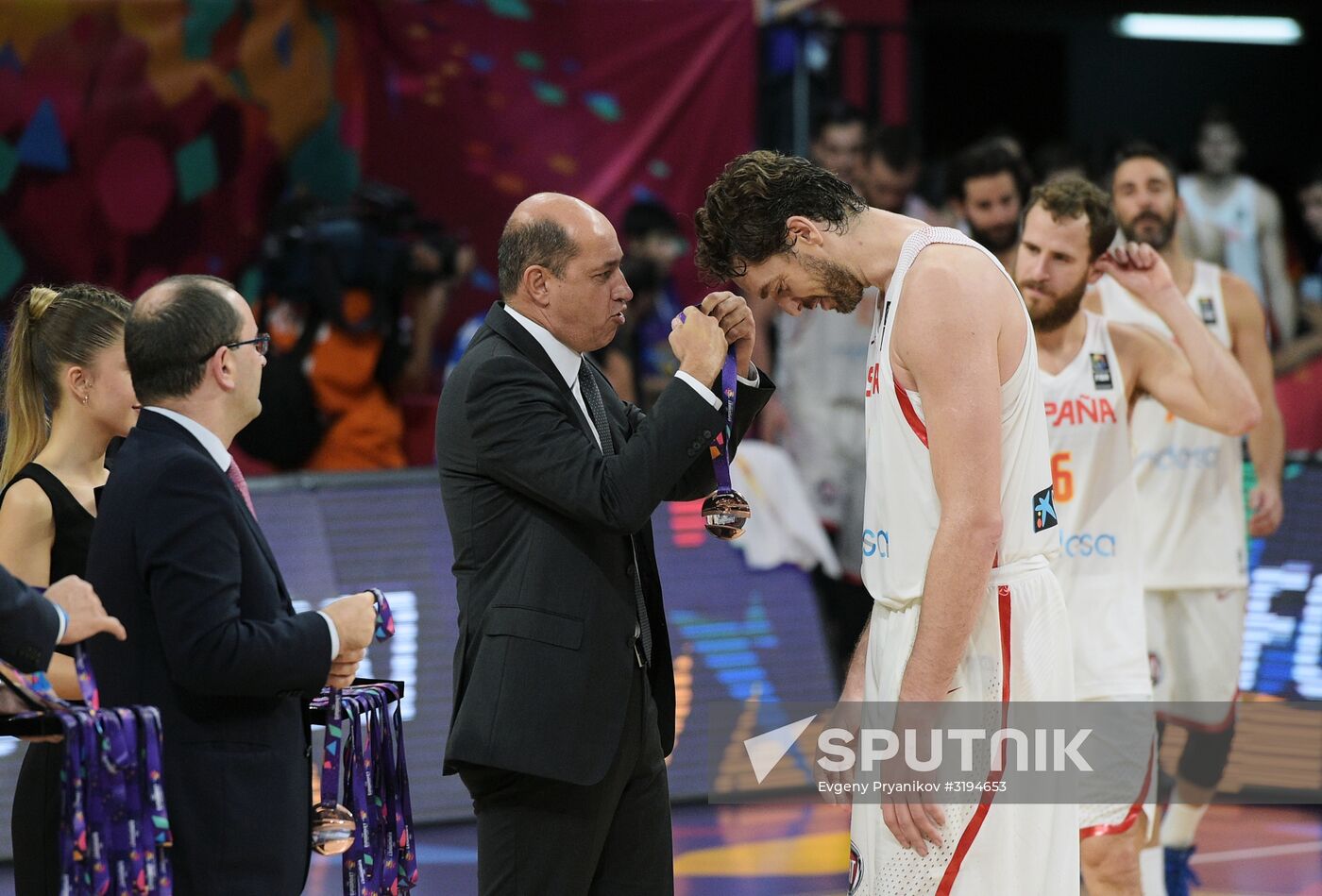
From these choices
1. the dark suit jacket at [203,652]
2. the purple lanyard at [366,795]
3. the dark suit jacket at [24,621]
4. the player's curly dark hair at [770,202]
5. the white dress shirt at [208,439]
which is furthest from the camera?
the player's curly dark hair at [770,202]

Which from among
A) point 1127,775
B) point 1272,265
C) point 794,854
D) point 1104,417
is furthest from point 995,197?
point 1272,265

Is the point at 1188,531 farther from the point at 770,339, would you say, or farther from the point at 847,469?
the point at 770,339

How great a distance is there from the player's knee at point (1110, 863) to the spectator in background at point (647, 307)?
3621 millimetres

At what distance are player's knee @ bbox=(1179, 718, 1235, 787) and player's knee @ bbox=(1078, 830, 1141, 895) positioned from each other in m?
1.28

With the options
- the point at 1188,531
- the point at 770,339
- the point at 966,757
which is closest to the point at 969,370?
the point at 966,757

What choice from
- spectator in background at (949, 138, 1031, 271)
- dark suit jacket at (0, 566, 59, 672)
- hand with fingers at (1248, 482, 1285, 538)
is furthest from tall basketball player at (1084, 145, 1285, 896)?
dark suit jacket at (0, 566, 59, 672)

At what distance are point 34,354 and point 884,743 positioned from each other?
2186mm

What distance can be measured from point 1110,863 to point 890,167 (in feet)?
15.4

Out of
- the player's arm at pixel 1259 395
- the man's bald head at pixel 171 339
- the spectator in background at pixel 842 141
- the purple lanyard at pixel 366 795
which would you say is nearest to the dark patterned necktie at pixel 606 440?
the purple lanyard at pixel 366 795

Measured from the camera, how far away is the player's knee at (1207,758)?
586 centimetres

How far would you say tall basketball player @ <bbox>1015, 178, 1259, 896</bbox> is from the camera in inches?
186

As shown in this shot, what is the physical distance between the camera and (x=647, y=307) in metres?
8.29

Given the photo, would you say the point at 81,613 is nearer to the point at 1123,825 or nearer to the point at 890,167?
the point at 1123,825

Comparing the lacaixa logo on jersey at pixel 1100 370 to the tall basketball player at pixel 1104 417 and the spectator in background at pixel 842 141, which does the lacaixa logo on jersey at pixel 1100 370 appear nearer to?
the tall basketball player at pixel 1104 417
